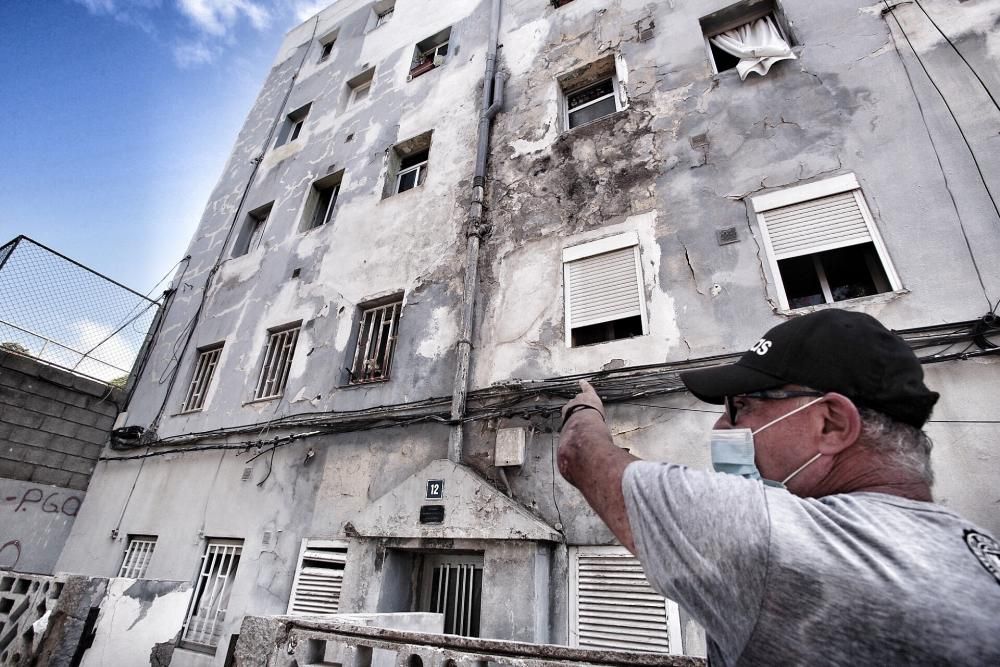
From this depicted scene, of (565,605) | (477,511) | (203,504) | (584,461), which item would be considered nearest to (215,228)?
(203,504)

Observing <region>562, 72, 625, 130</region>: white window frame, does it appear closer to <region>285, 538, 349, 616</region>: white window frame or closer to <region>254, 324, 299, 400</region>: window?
<region>254, 324, 299, 400</region>: window

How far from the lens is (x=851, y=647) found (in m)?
0.78

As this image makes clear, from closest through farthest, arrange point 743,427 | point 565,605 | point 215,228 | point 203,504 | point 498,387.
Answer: point 743,427, point 565,605, point 498,387, point 203,504, point 215,228

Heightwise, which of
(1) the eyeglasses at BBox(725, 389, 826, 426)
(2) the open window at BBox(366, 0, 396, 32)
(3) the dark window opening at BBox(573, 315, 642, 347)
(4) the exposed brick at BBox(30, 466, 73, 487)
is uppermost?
(2) the open window at BBox(366, 0, 396, 32)

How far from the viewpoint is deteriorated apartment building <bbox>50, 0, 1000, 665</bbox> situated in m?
4.38

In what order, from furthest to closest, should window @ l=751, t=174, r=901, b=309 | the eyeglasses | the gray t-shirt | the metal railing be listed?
window @ l=751, t=174, r=901, b=309 → the metal railing → the eyeglasses → the gray t-shirt

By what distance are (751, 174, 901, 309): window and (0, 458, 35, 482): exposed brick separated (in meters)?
12.6

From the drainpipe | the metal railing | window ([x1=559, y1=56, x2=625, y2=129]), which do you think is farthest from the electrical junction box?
window ([x1=559, y1=56, x2=625, y2=129])

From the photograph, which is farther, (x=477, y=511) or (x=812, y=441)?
(x=477, y=511)

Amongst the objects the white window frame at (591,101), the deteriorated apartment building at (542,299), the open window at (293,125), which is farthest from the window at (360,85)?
the white window frame at (591,101)

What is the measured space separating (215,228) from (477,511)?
11.0 metres

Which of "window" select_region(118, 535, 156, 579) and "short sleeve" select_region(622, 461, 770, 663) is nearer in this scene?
"short sleeve" select_region(622, 461, 770, 663)

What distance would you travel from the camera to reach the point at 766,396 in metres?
1.35

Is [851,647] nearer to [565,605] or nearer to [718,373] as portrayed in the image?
[718,373]
